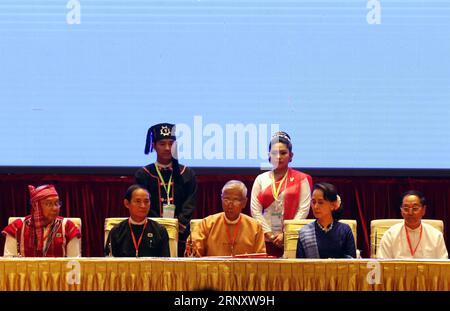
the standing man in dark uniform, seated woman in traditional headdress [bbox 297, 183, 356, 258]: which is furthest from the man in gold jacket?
the standing man in dark uniform

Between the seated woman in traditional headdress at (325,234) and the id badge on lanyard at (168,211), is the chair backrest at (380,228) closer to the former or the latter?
the seated woman in traditional headdress at (325,234)

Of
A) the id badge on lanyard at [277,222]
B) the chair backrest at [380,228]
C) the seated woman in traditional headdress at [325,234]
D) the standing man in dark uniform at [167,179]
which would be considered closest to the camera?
the seated woman in traditional headdress at [325,234]

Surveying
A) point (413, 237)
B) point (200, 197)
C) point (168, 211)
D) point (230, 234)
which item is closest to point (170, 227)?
point (230, 234)

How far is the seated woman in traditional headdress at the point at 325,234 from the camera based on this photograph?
4.57m

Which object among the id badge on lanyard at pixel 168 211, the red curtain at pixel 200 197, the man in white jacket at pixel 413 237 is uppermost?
the red curtain at pixel 200 197

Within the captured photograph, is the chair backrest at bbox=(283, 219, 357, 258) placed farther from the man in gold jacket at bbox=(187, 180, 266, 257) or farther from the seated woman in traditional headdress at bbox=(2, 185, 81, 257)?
the seated woman in traditional headdress at bbox=(2, 185, 81, 257)

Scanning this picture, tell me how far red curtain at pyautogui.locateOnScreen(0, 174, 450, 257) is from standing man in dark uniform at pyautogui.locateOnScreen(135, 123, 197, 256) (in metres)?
0.80

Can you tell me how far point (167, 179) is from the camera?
218 inches

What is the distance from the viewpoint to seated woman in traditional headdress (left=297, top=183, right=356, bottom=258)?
15.0ft

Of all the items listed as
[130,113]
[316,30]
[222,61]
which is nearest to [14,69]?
[130,113]

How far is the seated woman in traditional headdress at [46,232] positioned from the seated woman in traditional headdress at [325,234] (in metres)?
1.19

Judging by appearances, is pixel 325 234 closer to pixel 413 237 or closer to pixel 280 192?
pixel 413 237

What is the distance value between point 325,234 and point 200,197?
79.2 inches

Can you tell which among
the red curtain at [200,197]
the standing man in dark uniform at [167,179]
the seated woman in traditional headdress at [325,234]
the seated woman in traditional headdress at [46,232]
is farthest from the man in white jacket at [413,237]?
the seated woman in traditional headdress at [46,232]
